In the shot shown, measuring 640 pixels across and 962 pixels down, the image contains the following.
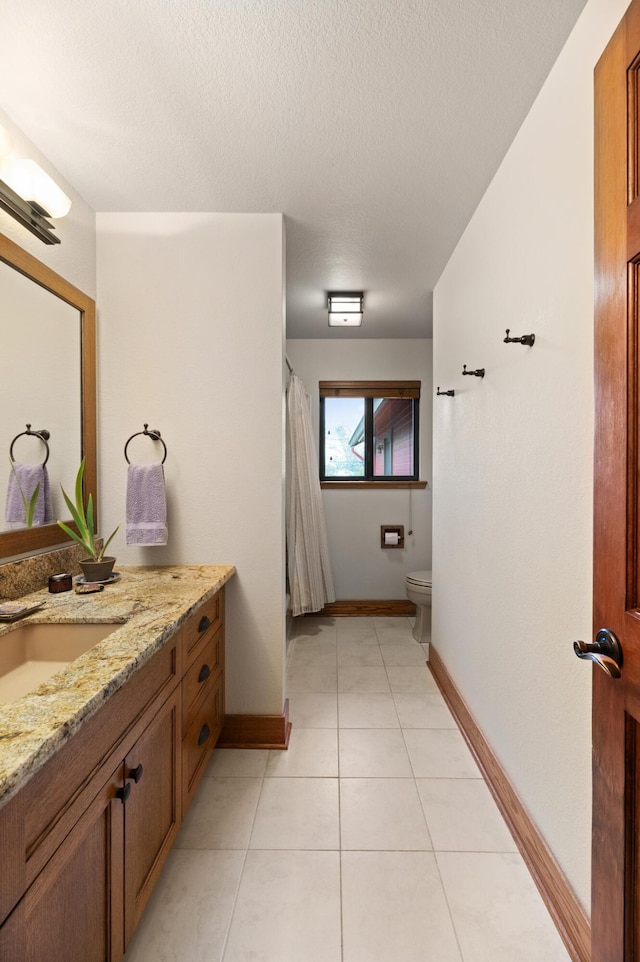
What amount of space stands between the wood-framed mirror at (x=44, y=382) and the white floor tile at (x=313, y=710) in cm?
141

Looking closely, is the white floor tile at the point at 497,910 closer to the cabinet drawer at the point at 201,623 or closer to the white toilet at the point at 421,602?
the cabinet drawer at the point at 201,623

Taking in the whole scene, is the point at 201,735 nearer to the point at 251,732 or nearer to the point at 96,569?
the point at 251,732

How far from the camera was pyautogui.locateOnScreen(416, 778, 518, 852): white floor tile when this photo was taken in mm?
1541

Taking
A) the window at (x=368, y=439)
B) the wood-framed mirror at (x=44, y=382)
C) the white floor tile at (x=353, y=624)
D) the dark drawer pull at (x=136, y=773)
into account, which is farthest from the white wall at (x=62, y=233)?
the white floor tile at (x=353, y=624)

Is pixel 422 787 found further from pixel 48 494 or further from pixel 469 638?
pixel 48 494

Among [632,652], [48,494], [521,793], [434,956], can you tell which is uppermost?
[48,494]

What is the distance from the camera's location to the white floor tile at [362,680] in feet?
8.71

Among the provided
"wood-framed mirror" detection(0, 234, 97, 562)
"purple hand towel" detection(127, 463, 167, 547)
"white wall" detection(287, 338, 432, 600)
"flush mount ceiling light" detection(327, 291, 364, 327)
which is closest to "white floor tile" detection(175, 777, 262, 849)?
"purple hand towel" detection(127, 463, 167, 547)

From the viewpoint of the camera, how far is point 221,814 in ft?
5.51

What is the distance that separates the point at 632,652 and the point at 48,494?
6.12 ft

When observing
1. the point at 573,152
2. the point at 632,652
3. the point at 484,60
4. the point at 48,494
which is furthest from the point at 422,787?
the point at 484,60

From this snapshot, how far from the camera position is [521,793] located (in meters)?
1.54

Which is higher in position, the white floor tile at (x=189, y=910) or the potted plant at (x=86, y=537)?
the potted plant at (x=86, y=537)

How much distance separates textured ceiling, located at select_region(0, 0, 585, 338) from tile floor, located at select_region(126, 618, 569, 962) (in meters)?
2.41
